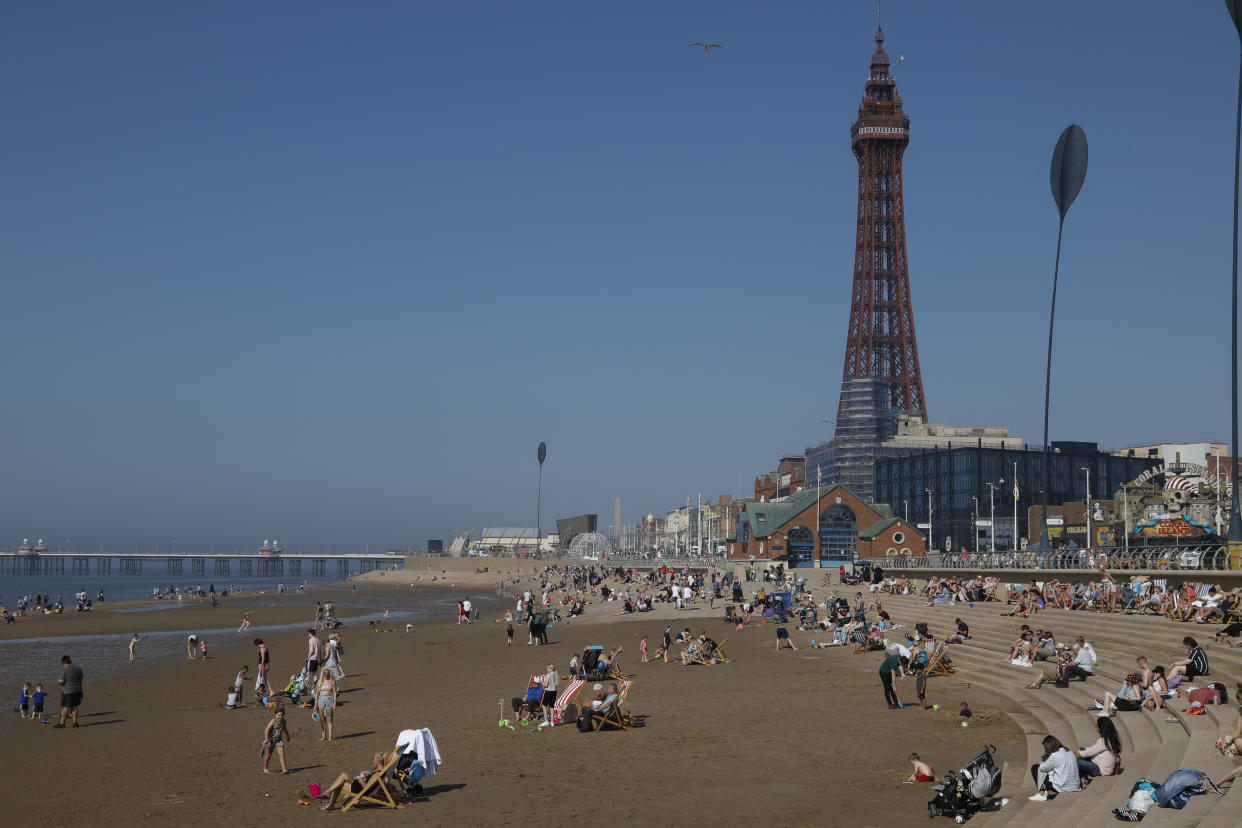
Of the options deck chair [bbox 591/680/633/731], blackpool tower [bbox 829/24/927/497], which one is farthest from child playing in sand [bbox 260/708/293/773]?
blackpool tower [bbox 829/24/927/497]

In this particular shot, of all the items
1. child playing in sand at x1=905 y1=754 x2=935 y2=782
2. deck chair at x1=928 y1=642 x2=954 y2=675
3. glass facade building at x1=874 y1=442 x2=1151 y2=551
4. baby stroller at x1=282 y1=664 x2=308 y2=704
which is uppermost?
glass facade building at x1=874 y1=442 x2=1151 y2=551

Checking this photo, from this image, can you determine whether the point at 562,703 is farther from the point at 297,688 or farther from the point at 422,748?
the point at 297,688

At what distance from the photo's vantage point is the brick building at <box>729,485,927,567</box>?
76.8 meters

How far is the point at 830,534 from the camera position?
254 feet

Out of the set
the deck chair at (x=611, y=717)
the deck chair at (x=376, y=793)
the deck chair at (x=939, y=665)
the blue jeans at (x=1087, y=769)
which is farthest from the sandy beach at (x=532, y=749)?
the blue jeans at (x=1087, y=769)

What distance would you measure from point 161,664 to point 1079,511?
70.1 metres

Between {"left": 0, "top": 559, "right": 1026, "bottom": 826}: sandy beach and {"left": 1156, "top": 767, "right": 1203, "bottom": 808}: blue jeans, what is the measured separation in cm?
230

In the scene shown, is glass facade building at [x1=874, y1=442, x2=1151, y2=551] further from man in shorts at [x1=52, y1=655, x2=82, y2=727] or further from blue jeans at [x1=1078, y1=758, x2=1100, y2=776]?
blue jeans at [x1=1078, y1=758, x2=1100, y2=776]

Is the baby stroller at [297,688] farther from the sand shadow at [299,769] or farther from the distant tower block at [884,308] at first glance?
the distant tower block at [884,308]

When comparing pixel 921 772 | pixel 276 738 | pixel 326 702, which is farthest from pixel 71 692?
pixel 921 772

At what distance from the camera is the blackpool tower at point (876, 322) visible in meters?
122

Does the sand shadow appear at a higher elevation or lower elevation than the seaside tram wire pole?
lower

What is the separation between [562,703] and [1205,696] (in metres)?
9.41

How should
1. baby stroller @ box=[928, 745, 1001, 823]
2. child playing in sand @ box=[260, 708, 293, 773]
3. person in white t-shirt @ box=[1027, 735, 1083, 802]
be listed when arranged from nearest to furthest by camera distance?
1. baby stroller @ box=[928, 745, 1001, 823]
2. person in white t-shirt @ box=[1027, 735, 1083, 802]
3. child playing in sand @ box=[260, 708, 293, 773]
